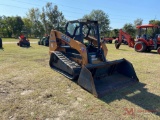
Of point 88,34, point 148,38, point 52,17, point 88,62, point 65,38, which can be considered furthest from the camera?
point 52,17

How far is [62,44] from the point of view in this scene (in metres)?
6.67

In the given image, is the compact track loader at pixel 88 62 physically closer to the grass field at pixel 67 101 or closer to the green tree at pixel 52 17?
the grass field at pixel 67 101

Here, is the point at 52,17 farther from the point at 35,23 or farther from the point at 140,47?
the point at 140,47

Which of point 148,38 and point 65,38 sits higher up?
point 148,38

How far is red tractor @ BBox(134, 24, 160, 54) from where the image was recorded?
12.8 m

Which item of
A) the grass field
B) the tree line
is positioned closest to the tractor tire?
the grass field

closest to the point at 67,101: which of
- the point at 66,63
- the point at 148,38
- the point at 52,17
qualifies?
the point at 66,63

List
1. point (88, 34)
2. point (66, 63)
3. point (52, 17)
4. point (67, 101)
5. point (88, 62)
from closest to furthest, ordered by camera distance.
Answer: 1. point (67, 101)
2. point (88, 62)
3. point (66, 63)
4. point (88, 34)
5. point (52, 17)

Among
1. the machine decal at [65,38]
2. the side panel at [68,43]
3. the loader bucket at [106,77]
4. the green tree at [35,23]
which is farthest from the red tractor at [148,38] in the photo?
the green tree at [35,23]

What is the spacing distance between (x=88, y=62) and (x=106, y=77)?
29.2 inches

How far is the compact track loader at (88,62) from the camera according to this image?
177 inches

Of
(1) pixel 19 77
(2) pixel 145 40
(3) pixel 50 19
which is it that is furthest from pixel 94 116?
(3) pixel 50 19

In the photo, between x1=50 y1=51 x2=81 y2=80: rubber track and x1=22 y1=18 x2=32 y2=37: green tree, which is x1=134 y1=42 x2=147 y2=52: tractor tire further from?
x1=22 y1=18 x2=32 y2=37: green tree

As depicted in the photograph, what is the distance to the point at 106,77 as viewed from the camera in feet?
17.0
